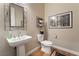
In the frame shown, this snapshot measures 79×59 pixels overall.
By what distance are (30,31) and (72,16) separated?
0.78m

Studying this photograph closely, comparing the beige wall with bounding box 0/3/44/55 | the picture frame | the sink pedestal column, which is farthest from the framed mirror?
the picture frame

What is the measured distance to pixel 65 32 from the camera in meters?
1.72

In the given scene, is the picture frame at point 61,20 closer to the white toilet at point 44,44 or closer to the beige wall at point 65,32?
the beige wall at point 65,32

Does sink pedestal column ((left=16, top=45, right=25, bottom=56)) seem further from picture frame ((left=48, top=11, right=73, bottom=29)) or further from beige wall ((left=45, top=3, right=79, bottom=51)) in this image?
picture frame ((left=48, top=11, right=73, bottom=29))

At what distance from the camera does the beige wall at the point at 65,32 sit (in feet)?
5.49

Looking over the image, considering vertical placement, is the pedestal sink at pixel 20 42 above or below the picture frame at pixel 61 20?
below

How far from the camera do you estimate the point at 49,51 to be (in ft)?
5.64

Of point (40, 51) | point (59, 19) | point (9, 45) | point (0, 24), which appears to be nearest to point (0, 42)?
point (9, 45)

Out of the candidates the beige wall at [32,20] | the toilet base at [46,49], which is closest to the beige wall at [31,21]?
the beige wall at [32,20]

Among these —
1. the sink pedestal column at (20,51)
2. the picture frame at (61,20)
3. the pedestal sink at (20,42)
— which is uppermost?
the picture frame at (61,20)

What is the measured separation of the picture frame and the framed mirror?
1.66 ft

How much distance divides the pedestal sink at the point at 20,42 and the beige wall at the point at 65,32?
43 centimetres

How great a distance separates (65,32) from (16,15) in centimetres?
91

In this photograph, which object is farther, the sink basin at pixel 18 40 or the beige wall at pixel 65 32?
the beige wall at pixel 65 32
